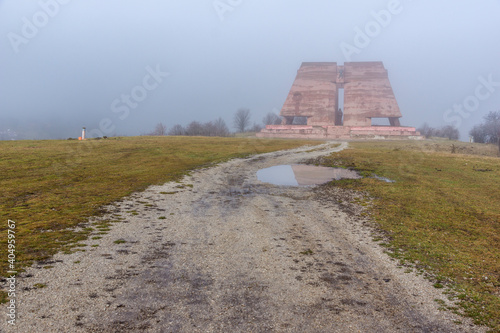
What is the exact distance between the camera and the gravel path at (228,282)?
426 cm

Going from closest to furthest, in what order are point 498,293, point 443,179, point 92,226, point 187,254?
point 498,293 < point 187,254 < point 92,226 < point 443,179

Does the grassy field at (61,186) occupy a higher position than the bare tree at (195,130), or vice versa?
the bare tree at (195,130)

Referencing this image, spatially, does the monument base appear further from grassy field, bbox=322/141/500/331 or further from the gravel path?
the gravel path

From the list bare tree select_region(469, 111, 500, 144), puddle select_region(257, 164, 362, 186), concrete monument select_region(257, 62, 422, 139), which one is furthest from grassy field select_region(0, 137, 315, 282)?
bare tree select_region(469, 111, 500, 144)

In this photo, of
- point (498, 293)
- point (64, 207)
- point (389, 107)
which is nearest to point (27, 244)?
point (64, 207)

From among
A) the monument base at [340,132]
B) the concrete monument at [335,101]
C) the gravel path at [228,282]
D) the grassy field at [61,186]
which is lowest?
the gravel path at [228,282]

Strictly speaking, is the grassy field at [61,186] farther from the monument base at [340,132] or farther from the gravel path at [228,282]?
the monument base at [340,132]

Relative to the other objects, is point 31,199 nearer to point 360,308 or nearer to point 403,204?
point 360,308

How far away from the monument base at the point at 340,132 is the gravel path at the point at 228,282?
5239cm

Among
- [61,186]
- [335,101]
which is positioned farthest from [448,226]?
[335,101]

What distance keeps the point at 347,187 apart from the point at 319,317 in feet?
33.7

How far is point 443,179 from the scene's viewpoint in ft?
54.9

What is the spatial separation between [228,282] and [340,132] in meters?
59.6

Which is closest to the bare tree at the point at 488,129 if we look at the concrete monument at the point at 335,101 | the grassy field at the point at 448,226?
the concrete monument at the point at 335,101
